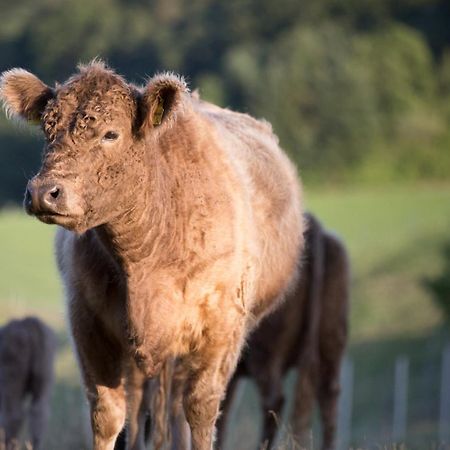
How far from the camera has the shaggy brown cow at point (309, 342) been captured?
12383mm

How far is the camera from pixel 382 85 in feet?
220

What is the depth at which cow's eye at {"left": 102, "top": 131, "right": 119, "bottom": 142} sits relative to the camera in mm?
6953

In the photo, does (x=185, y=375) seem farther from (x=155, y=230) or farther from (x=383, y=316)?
(x=383, y=316)

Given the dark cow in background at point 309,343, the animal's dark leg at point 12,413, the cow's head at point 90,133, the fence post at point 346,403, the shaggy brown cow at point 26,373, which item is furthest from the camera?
the fence post at point 346,403

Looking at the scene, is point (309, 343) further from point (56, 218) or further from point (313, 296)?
point (56, 218)

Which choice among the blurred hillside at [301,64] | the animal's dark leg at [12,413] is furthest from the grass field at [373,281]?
the blurred hillside at [301,64]

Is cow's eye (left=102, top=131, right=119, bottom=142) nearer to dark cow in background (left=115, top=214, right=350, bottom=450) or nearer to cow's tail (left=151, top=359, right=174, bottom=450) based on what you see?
cow's tail (left=151, top=359, right=174, bottom=450)

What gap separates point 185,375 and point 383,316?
1122 inches

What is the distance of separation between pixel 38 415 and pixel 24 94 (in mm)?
5036

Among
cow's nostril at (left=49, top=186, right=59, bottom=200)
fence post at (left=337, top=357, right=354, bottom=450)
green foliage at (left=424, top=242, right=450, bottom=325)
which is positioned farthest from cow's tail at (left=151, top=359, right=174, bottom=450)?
green foliage at (left=424, top=242, right=450, bottom=325)

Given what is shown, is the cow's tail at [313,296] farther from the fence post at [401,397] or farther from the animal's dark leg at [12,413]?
the fence post at [401,397]

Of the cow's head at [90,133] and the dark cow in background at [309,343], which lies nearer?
the cow's head at [90,133]

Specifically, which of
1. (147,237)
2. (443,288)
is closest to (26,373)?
(147,237)

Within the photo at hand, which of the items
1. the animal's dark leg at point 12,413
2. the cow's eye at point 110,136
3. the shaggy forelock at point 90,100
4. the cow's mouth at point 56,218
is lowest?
the animal's dark leg at point 12,413
